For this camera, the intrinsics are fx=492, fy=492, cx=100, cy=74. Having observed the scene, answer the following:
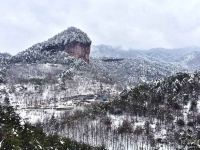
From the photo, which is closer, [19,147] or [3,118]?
[19,147]

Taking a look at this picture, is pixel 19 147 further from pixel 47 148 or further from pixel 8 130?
pixel 47 148

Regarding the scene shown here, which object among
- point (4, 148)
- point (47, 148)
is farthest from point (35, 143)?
point (4, 148)

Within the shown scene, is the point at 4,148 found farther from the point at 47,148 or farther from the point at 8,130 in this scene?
the point at 47,148

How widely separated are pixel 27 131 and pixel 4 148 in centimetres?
3208

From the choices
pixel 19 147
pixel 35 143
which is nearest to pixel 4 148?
pixel 19 147

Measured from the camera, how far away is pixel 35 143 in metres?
188

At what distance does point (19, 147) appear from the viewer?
172m

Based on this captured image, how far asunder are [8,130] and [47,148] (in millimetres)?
20508

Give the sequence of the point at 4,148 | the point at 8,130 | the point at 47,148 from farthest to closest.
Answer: the point at 47,148
the point at 8,130
the point at 4,148

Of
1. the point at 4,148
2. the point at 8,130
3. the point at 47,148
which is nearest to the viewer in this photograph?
the point at 4,148

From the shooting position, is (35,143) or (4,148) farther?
(35,143)

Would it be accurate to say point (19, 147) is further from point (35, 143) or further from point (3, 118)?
point (3, 118)

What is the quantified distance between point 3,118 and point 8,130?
1788 cm

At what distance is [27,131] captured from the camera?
646ft
